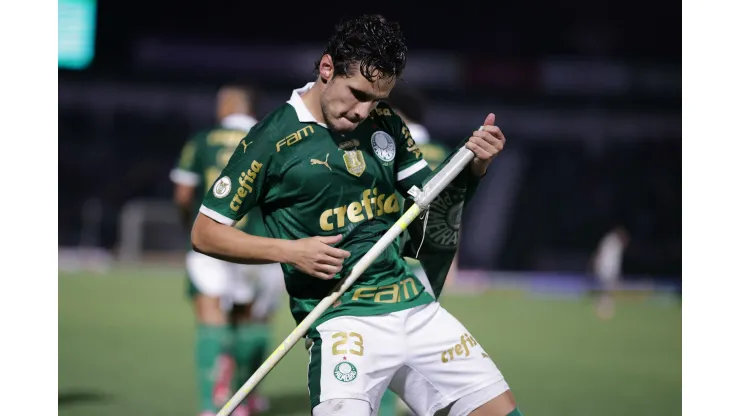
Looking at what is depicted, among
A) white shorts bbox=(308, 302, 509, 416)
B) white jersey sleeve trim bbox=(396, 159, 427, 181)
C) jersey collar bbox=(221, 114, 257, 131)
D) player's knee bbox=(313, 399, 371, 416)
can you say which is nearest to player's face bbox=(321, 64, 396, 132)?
white jersey sleeve trim bbox=(396, 159, 427, 181)

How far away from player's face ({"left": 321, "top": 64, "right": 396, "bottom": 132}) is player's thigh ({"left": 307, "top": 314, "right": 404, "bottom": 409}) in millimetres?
563

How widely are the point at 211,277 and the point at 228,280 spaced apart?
0.30 ft

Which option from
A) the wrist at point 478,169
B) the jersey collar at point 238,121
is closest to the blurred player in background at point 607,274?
the jersey collar at point 238,121

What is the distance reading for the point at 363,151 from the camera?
2.86 meters

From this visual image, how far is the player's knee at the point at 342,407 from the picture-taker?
2.65 m

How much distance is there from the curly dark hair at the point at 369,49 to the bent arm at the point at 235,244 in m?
0.52

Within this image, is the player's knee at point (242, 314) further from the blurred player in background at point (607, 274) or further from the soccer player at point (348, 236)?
the blurred player in background at point (607, 274)

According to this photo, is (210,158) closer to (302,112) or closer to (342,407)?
(302,112)

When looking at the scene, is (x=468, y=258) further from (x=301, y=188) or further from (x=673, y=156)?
(x=301, y=188)

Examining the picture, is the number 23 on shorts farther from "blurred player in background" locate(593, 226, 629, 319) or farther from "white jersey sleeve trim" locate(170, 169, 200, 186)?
"blurred player in background" locate(593, 226, 629, 319)

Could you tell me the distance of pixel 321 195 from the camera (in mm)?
2803

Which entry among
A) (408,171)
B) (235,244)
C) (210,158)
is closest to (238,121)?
(210,158)
